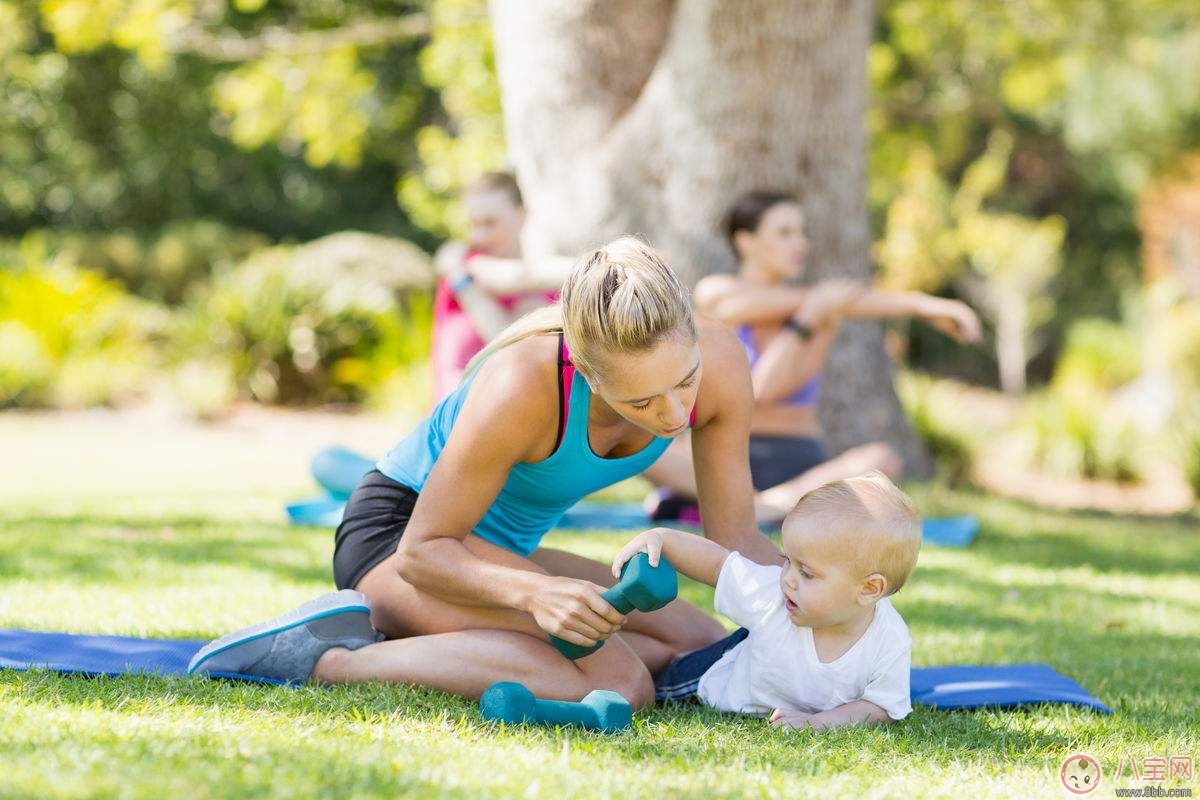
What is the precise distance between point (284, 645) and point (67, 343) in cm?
1020

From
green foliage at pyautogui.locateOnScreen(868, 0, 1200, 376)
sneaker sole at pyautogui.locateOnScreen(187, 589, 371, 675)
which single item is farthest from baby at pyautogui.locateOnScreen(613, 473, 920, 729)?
green foliage at pyautogui.locateOnScreen(868, 0, 1200, 376)

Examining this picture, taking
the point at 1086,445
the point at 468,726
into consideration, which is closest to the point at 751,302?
the point at 468,726

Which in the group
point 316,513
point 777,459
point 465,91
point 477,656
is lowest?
point 316,513

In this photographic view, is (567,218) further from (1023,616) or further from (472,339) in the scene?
(1023,616)

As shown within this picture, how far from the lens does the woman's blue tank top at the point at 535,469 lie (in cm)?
302

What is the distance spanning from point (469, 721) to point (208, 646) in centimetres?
70

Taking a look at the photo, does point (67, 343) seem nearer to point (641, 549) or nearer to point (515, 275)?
point (515, 275)

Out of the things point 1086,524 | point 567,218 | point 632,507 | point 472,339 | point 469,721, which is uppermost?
point 567,218

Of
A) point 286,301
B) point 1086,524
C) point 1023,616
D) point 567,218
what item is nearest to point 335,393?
point 286,301

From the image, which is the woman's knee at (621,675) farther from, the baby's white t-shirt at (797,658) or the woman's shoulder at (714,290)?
the woman's shoulder at (714,290)

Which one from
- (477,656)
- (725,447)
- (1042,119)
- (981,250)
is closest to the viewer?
(477,656)

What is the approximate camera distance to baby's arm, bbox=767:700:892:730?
2.92 m

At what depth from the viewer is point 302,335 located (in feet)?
41.4

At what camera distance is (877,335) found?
8.10m
